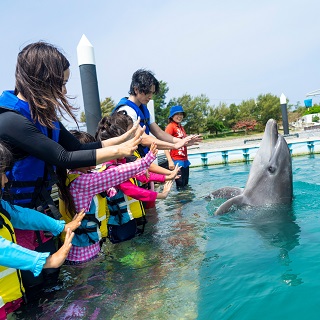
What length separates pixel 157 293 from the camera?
258 centimetres

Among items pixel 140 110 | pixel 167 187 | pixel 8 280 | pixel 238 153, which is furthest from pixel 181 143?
pixel 238 153

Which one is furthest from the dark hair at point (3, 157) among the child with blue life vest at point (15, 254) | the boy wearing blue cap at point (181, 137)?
the boy wearing blue cap at point (181, 137)

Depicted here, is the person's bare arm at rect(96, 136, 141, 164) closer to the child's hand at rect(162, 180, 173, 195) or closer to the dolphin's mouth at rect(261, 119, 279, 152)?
the child's hand at rect(162, 180, 173, 195)

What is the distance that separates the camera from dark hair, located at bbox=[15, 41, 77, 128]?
7.54 ft

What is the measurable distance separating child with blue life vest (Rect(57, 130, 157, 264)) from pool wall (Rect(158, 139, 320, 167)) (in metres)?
9.59

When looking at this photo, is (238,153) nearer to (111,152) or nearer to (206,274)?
(206,274)

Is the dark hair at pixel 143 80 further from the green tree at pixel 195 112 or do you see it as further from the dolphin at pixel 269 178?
the green tree at pixel 195 112

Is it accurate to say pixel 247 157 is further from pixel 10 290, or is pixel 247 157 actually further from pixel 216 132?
pixel 216 132

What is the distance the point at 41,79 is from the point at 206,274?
191 centimetres

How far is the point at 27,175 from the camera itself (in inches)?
93.5

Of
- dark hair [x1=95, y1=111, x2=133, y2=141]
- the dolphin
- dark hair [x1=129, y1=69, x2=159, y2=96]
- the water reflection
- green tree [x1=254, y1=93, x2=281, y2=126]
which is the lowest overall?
the water reflection

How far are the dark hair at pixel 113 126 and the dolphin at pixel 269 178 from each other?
1.81 metres

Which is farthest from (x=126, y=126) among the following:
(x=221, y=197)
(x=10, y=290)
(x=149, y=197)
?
(x=221, y=197)

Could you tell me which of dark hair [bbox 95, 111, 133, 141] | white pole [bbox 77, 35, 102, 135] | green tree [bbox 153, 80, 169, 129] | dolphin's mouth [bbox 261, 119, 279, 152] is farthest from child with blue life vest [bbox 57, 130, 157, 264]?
green tree [bbox 153, 80, 169, 129]
